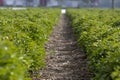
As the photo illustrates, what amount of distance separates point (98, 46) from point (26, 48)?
1558 mm

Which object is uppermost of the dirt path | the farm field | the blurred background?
the farm field

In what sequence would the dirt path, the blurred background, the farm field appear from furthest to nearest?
the blurred background → the dirt path → the farm field

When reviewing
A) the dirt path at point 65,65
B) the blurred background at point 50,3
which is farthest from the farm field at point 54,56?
the blurred background at point 50,3

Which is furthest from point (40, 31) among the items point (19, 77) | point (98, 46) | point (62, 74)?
point (19, 77)

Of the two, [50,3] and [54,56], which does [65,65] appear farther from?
[50,3]

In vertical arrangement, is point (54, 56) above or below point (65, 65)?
below

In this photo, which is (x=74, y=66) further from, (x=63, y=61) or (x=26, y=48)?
(x=26, y=48)

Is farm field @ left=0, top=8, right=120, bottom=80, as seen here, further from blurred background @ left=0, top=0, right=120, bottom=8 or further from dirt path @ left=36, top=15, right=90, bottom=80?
blurred background @ left=0, top=0, right=120, bottom=8

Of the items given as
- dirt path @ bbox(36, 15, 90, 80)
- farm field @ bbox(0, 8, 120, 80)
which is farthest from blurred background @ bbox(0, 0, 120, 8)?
farm field @ bbox(0, 8, 120, 80)

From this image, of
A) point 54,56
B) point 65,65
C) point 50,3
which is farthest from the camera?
point 50,3

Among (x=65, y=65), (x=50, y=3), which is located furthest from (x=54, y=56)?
(x=50, y=3)

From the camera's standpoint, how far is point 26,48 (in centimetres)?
754

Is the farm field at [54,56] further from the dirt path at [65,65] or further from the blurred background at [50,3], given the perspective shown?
the blurred background at [50,3]

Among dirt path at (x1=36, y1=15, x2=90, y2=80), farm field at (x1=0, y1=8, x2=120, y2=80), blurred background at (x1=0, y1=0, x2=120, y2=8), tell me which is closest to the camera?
farm field at (x1=0, y1=8, x2=120, y2=80)
